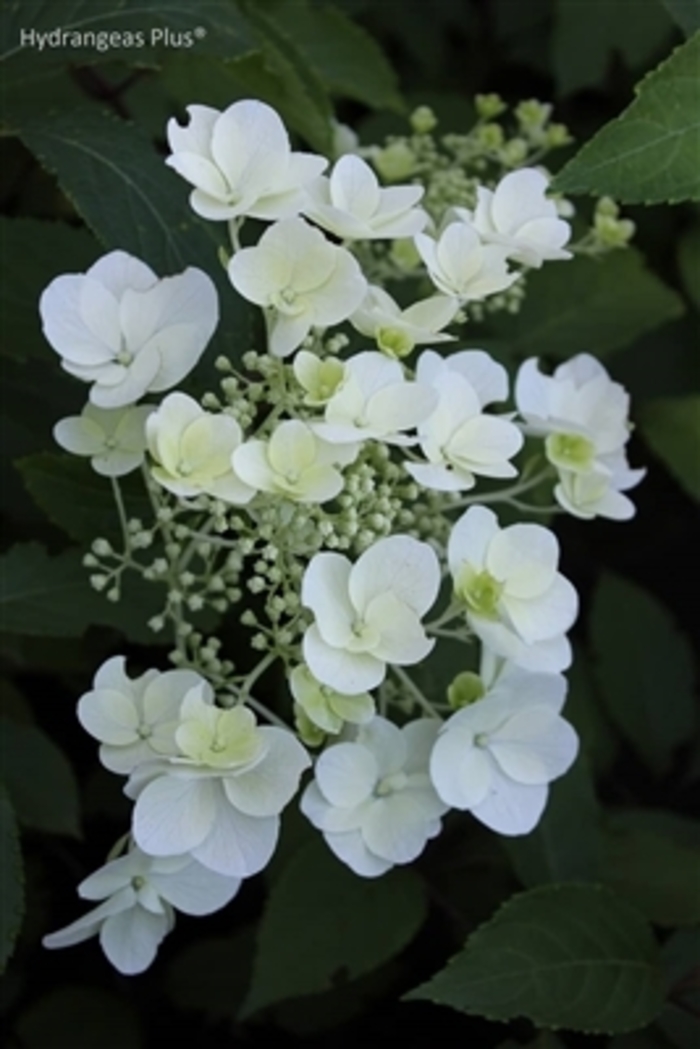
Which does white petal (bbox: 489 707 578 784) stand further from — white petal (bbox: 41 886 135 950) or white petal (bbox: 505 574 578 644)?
white petal (bbox: 41 886 135 950)

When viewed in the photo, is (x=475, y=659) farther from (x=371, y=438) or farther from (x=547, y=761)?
(x=371, y=438)

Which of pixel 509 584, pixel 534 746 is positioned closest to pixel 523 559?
pixel 509 584

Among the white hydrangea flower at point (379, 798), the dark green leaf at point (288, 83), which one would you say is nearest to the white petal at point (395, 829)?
the white hydrangea flower at point (379, 798)

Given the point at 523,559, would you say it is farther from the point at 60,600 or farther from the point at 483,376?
the point at 60,600

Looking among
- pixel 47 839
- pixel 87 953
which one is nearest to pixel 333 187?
pixel 47 839

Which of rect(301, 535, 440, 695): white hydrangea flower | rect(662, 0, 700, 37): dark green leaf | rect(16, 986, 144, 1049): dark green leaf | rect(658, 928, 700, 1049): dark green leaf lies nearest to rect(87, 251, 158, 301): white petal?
rect(301, 535, 440, 695): white hydrangea flower

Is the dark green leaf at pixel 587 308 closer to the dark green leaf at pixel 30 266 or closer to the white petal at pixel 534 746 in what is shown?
the dark green leaf at pixel 30 266

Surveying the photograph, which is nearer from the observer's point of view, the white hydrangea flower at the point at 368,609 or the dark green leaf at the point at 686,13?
the white hydrangea flower at the point at 368,609
